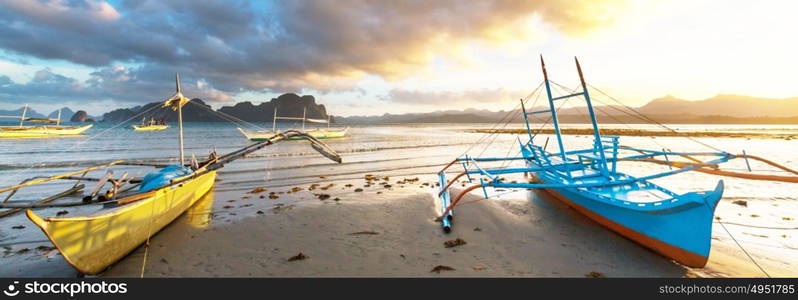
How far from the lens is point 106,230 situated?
556 centimetres

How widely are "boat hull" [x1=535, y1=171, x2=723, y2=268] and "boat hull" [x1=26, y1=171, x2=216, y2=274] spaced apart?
10563mm

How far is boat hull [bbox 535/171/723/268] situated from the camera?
5328 mm

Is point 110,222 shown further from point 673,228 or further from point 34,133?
point 34,133

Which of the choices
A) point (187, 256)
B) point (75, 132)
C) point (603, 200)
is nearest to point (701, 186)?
point (603, 200)

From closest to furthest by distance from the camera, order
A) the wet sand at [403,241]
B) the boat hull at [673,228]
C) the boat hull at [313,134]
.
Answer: the boat hull at [673,228] → the wet sand at [403,241] → the boat hull at [313,134]

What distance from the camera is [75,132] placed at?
5231cm

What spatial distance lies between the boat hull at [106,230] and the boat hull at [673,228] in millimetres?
10563

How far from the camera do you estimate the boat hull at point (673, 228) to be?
533 cm

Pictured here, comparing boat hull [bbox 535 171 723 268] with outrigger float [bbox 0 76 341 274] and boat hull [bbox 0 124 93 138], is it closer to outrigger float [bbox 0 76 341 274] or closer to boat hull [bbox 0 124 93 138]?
outrigger float [bbox 0 76 341 274]

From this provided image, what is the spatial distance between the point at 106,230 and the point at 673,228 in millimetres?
11139

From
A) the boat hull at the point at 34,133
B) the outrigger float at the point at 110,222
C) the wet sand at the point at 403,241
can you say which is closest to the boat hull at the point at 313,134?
the boat hull at the point at 34,133

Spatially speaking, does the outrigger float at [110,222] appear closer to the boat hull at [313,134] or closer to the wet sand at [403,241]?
the wet sand at [403,241]

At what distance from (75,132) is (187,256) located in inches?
2781

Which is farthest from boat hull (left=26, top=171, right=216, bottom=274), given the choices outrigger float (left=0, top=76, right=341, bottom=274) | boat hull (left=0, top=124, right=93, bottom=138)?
boat hull (left=0, top=124, right=93, bottom=138)
